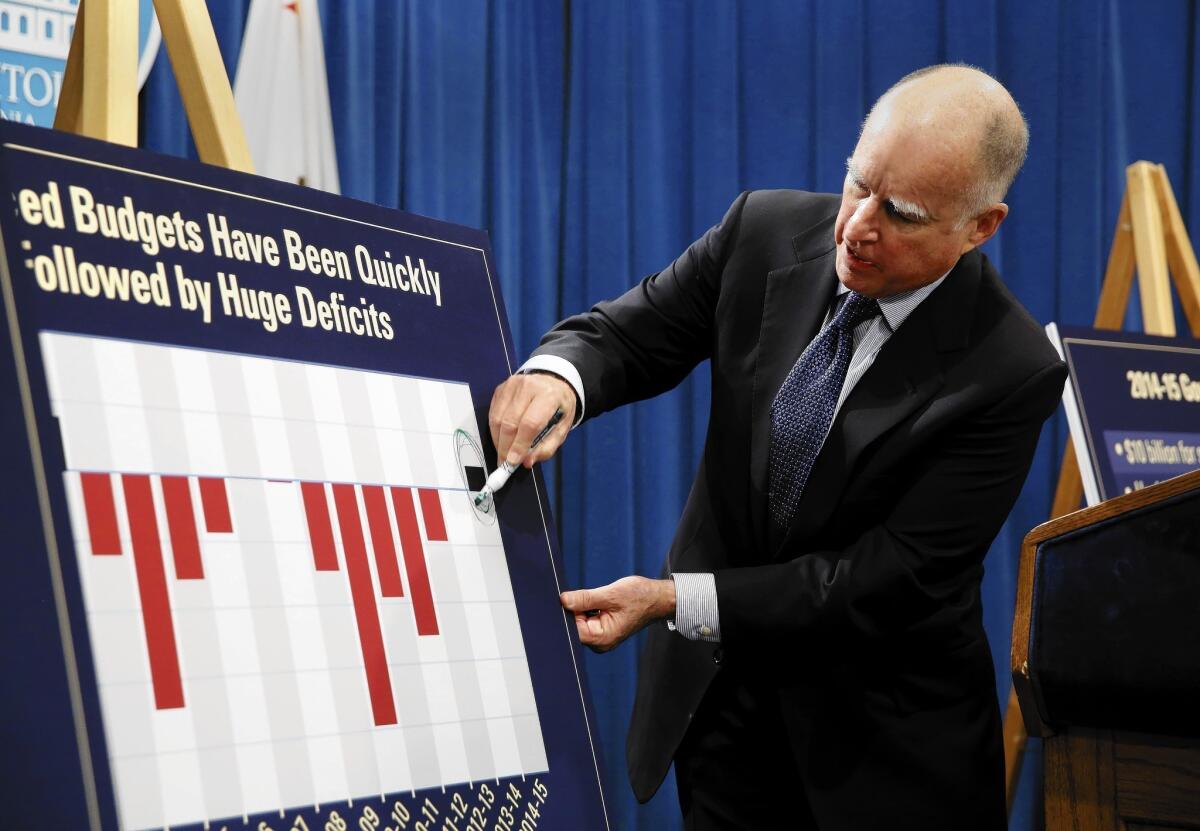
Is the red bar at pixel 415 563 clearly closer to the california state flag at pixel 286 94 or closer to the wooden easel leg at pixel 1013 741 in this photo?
the california state flag at pixel 286 94

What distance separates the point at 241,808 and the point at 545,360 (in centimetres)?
68

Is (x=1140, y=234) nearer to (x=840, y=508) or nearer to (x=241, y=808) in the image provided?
(x=840, y=508)

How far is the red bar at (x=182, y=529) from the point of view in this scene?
1.03m

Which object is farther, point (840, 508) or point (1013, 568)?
point (1013, 568)

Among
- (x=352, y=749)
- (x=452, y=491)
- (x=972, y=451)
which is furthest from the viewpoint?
(x=972, y=451)

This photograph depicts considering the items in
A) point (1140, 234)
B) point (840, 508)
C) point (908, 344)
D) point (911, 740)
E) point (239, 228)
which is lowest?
point (911, 740)

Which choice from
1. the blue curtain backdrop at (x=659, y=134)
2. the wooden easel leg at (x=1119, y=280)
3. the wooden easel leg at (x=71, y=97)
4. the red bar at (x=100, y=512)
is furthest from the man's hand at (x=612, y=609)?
the wooden easel leg at (x=1119, y=280)

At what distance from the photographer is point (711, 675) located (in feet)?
5.27

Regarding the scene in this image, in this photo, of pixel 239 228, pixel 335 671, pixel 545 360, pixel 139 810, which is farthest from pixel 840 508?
pixel 139 810

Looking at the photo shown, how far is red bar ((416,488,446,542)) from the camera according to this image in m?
1.24

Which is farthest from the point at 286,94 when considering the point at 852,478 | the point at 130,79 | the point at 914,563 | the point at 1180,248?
the point at 1180,248

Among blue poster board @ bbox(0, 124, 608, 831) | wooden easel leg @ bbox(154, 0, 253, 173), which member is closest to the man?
blue poster board @ bbox(0, 124, 608, 831)

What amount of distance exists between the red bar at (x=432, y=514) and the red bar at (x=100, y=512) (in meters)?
0.33

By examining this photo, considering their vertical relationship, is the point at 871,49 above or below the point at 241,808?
above
